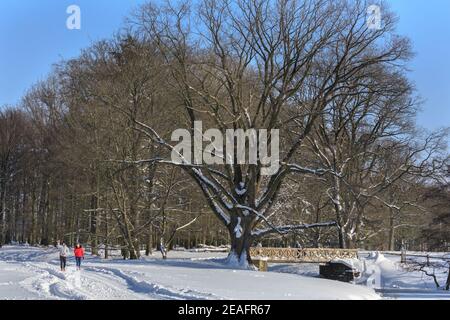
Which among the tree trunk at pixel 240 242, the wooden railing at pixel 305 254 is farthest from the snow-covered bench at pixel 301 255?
the tree trunk at pixel 240 242

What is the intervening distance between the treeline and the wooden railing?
6.53ft

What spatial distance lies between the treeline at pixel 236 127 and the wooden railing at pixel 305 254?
199 cm

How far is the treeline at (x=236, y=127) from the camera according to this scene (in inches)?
1299

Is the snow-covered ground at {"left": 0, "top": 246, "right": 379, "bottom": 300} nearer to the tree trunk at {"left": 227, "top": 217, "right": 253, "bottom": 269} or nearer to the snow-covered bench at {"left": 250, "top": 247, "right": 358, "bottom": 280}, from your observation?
the tree trunk at {"left": 227, "top": 217, "right": 253, "bottom": 269}

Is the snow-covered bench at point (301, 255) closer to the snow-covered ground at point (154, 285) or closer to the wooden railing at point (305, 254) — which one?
the wooden railing at point (305, 254)

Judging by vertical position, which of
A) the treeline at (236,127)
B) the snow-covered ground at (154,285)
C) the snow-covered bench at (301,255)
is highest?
the treeline at (236,127)

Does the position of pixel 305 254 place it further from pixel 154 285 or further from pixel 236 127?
pixel 154 285

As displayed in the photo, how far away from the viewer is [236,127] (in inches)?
1315

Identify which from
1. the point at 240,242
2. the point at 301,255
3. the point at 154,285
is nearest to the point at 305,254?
the point at 301,255

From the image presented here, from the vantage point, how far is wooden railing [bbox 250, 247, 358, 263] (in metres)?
40.5

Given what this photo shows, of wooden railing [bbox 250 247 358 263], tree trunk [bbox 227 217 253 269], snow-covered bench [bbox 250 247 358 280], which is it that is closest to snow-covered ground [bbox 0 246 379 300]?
tree trunk [bbox 227 217 253 269]

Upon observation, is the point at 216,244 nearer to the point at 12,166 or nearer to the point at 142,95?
the point at 12,166

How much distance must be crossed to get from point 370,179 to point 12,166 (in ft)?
120

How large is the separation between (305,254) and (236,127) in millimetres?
12613
